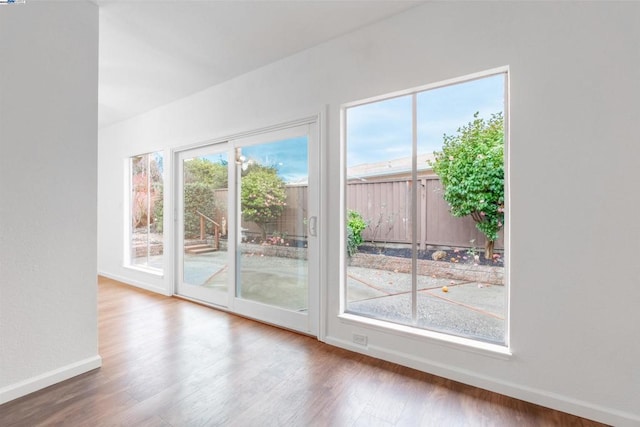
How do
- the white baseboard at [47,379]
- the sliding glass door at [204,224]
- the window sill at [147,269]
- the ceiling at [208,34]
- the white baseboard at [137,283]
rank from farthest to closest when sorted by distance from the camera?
the window sill at [147,269] < the white baseboard at [137,283] < the sliding glass door at [204,224] < the ceiling at [208,34] < the white baseboard at [47,379]

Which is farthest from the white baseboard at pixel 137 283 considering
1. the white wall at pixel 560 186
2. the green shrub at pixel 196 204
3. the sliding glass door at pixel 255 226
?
the white wall at pixel 560 186

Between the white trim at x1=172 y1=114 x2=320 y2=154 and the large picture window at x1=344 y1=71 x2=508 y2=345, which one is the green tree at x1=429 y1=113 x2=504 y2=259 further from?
the white trim at x1=172 y1=114 x2=320 y2=154

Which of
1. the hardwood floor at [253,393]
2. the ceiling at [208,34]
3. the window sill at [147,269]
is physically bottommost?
the hardwood floor at [253,393]

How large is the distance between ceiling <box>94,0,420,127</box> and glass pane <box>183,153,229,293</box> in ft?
3.47

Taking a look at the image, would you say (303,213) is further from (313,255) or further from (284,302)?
(284,302)

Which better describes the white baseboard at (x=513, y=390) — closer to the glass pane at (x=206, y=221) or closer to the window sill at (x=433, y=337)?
the window sill at (x=433, y=337)

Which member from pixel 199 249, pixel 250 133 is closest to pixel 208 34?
pixel 250 133

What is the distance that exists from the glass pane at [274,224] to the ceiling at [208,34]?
0.91 meters

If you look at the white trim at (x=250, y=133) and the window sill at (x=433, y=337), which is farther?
the white trim at (x=250, y=133)

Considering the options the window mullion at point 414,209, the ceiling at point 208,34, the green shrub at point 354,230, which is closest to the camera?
the ceiling at point 208,34

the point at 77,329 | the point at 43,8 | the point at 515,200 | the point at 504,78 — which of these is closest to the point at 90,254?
the point at 77,329

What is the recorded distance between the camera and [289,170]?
10.3 feet

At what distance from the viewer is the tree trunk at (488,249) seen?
86.6 inches

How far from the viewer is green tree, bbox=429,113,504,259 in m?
2.17
